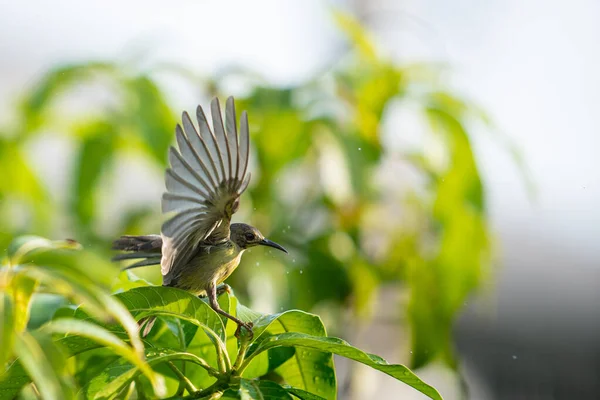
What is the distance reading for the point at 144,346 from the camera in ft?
1.70

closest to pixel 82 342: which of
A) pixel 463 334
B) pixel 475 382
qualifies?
pixel 475 382

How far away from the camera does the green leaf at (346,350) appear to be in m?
0.48

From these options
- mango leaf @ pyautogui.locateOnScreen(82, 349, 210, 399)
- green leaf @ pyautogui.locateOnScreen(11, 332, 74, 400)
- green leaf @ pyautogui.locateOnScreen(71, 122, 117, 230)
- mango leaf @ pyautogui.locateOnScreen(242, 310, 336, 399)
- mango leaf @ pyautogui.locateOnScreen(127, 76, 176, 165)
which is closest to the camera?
green leaf @ pyautogui.locateOnScreen(11, 332, 74, 400)

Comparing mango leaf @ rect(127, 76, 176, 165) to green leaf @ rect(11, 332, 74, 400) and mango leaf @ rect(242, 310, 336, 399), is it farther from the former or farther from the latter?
green leaf @ rect(11, 332, 74, 400)

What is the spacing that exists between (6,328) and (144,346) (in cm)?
18

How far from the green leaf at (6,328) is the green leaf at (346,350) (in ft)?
0.58

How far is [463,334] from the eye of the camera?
2.98 metres

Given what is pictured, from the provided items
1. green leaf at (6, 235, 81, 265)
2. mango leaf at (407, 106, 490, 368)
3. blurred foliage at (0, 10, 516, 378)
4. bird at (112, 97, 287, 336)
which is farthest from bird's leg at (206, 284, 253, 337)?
mango leaf at (407, 106, 490, 368)

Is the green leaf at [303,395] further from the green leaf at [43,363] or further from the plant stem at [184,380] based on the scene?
the green leaf at [43,363]

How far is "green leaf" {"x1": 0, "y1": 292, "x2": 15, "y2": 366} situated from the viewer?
1.11 ft

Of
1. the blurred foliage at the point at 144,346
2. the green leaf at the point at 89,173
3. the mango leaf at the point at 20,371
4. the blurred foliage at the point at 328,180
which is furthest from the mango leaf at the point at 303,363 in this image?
the green leaf at the point at 89,173

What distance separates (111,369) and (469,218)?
0.96m

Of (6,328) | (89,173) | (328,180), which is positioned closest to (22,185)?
(89,173)

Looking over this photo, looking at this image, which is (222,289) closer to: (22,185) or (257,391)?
(257,391)
